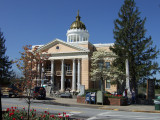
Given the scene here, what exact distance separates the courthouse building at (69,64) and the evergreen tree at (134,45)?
40.8ft

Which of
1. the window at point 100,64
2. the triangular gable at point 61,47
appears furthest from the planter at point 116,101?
the triangular gable at point 61,47

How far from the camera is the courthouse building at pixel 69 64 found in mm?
42812

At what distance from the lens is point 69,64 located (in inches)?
1879

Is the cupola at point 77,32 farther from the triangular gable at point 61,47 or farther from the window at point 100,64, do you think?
the window at point 100,64

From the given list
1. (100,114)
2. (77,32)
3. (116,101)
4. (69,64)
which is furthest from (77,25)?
(100,114)

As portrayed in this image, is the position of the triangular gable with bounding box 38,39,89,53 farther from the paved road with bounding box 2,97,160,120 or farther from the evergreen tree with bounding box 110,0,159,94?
the paved road with bounding box 2,97,160,120

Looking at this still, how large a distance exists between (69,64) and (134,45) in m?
21.8

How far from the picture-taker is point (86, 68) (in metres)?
42.9

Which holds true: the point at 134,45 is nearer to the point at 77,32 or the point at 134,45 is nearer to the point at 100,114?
the point at 100,114

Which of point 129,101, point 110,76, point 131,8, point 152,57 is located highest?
point 131,8

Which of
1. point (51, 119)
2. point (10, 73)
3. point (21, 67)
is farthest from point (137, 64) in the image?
point (10, 73)

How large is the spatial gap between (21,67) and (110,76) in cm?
2642

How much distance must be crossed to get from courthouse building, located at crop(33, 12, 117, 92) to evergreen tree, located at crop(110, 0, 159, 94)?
40.8ft

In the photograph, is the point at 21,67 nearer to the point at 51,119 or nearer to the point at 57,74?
the point at 51,119
